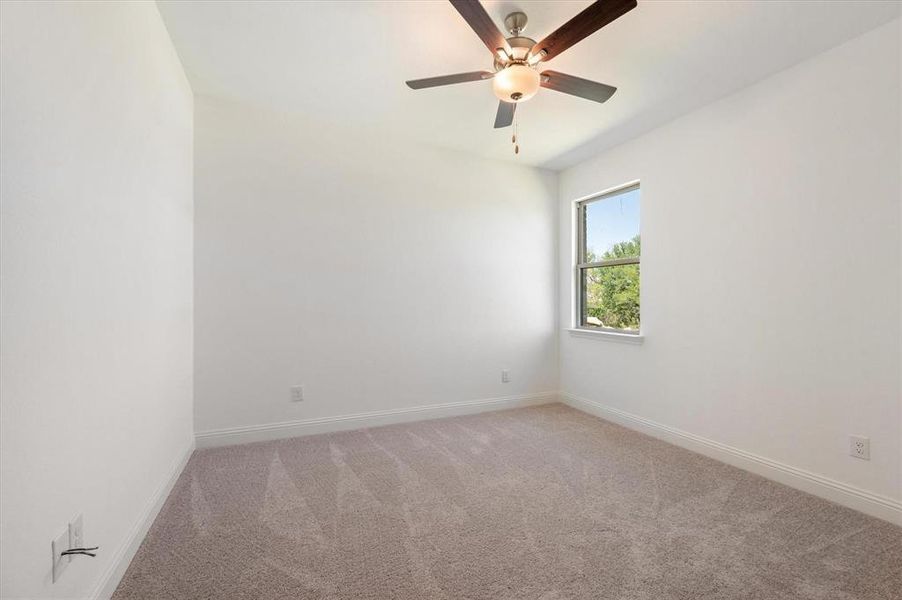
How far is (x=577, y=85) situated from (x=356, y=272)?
6.85 ft

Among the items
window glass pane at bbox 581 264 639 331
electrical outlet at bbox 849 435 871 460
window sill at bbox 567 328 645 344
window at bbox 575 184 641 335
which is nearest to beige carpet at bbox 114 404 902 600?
electrical outlet at bbox 849 435 871 460

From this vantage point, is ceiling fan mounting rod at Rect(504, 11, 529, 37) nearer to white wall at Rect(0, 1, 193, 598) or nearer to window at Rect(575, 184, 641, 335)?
white wall at Rect(0, 1, 193, 598)

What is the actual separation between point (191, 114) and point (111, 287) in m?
1.83

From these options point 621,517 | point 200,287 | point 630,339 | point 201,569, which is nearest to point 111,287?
point 201,569

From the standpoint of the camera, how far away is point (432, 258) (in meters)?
3.53

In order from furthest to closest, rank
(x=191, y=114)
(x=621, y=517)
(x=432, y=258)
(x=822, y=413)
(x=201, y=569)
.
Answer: (x=432, y=258), (x=191, y=114), (x=822, y=413), (x=621, y=517), (x=201, y=569)

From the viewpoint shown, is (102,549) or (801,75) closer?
(102,549)

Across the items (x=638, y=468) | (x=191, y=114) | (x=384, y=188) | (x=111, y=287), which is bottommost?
(x=638, y=468)

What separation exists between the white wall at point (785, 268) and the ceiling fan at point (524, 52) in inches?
47.2

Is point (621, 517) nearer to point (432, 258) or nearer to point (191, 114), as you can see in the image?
point (432, 258)

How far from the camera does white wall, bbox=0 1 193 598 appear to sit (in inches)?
36.7

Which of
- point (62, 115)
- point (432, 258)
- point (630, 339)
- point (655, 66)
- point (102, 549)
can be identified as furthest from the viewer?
point (432, 258)

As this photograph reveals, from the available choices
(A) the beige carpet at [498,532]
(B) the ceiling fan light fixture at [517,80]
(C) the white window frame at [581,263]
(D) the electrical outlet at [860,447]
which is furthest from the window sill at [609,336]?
(B) the ceiling fan light fixture at [517,80]

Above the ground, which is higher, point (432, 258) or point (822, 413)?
point (432, 258)
